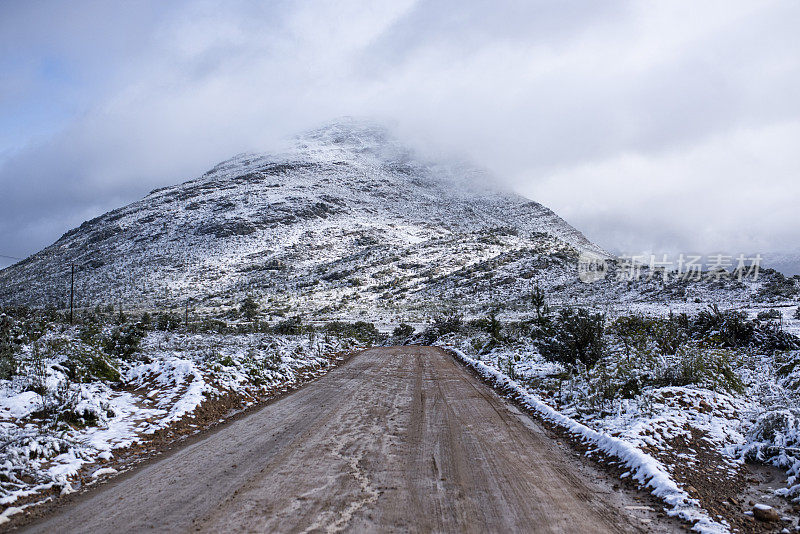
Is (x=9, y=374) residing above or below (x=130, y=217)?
below

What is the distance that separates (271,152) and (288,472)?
127403 mm

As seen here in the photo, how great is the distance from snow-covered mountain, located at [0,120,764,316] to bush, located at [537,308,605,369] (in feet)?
112

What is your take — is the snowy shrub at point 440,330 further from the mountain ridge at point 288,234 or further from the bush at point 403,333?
the mountain ridge at point 288,234

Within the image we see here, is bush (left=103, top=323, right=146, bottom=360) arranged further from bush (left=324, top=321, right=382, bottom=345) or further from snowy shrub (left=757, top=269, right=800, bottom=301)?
snowy shrub (left=757, top=269, right=800, bottom=301)

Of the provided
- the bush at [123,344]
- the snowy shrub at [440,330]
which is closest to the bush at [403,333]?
the snowy shrub at [440,330]

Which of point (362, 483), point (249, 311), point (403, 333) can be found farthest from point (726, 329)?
point (249, 311)

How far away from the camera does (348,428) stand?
717cm

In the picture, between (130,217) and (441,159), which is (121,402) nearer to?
(130,217)

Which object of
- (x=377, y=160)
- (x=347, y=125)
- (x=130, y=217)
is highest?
(x=347, y=125)

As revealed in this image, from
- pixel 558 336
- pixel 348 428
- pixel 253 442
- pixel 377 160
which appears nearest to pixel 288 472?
pixel 253 442

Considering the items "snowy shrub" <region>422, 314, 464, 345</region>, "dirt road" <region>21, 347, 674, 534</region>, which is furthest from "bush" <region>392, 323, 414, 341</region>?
"dirt road" <region>21, 347, 674, 534</region>

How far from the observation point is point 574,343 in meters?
11.7

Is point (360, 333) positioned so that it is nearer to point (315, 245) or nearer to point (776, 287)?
point (776, 287)

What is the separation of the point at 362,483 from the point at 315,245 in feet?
243
